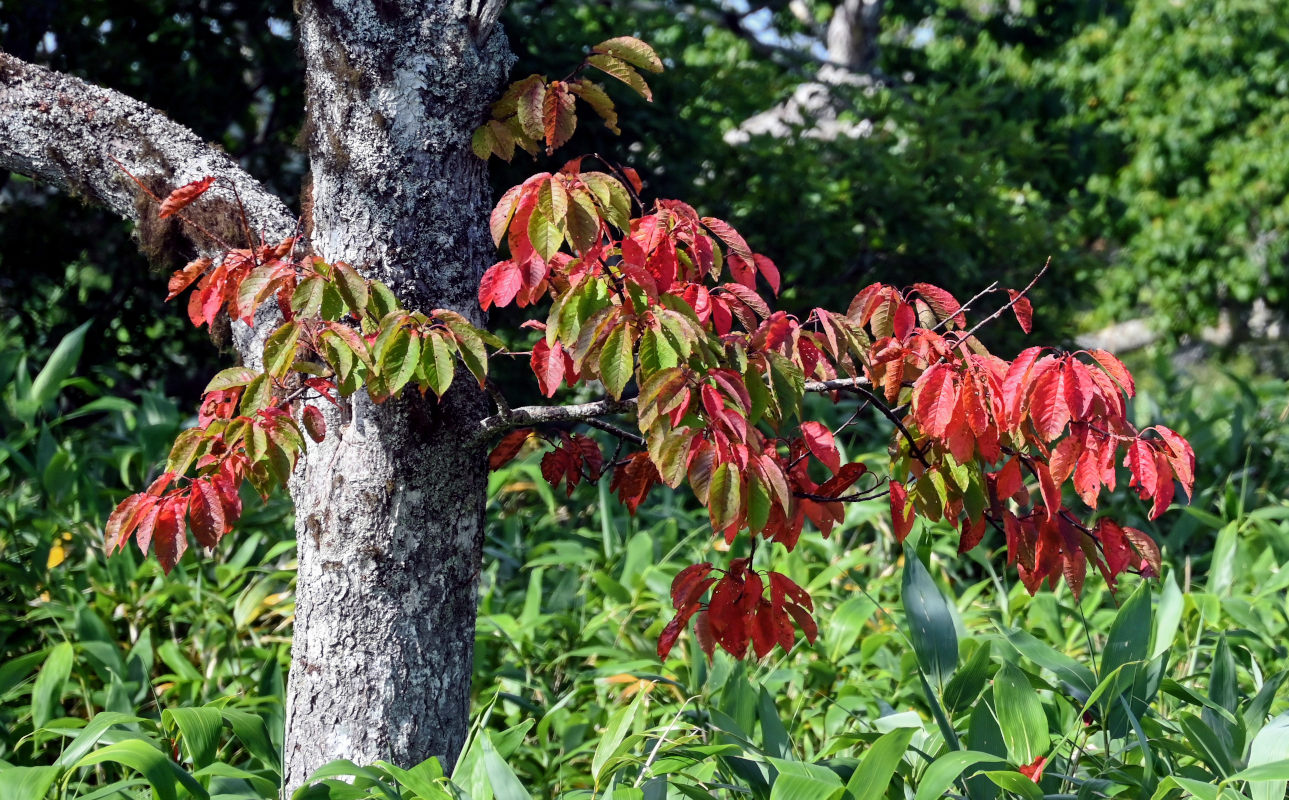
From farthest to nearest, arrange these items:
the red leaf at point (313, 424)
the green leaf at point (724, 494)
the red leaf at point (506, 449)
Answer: the red leaf at point (506, 449) < the red leaf at point (313, 424) < the green leaf at point (724, 494)

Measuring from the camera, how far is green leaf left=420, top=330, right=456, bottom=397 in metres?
1.63

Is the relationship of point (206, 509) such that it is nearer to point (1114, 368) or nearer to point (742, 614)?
point (742, 614)

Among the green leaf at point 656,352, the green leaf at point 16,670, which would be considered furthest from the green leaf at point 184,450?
the green leaf at point 16,670

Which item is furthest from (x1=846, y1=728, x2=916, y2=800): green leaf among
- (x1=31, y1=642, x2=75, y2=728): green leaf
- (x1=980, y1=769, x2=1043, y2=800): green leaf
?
(x1=31, y1=642, x2=75, y2=728): green leaf

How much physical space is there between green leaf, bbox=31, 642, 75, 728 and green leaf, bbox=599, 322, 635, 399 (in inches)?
66.5

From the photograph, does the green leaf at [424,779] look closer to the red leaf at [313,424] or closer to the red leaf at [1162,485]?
the red leaf at [313,424]

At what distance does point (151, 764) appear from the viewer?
1.71 metres

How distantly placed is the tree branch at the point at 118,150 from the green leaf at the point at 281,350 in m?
0.53

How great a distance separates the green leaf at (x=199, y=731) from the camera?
78.5 inches

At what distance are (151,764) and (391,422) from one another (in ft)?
2.15

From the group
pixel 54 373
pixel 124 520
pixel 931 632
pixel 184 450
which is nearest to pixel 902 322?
pixel 931 632

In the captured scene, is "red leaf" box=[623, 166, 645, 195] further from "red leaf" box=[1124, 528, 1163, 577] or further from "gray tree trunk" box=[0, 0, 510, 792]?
"red leaf" box=[1124, 528, 1163, 577]

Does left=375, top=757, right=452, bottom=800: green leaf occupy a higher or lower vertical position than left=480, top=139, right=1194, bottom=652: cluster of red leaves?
lower

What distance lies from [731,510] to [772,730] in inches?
34.0
